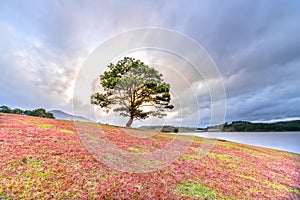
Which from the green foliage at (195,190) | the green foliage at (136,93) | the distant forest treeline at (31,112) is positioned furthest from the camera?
the distant forest treeline at (31,112)

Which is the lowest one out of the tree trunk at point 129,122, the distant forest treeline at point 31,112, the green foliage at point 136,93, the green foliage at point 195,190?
the green foliage at point 195,190

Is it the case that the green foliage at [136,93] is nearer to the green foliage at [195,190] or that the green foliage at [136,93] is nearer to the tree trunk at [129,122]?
the tree trunk at [129,122]

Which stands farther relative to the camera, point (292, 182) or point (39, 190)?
point (292, 182)

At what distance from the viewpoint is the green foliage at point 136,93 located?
27906mm

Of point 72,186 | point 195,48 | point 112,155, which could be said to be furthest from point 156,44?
point 72,186

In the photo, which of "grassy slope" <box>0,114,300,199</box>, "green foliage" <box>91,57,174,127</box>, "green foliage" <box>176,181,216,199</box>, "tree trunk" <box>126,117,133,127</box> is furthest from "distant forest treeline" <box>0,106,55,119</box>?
"green foliage" <box>176,181,216,199</box>

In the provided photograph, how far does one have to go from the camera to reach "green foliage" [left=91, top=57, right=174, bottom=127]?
27.9 meters

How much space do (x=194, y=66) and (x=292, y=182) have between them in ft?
33.2

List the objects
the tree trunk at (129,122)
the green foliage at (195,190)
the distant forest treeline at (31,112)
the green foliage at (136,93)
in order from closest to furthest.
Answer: the green foliage at (195,190)
the green foliage at (136,93)
the tree trunk at (129,122)
the distant forest treeline at (31,112)

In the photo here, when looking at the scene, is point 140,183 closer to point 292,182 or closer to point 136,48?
point 136,48

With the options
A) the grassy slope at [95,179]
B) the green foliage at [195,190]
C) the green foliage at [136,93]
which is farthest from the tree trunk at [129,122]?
the green foliage at [195,190]

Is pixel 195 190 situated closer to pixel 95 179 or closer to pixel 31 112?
pixel 95 179

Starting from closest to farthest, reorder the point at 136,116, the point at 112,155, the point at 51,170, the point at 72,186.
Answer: the point at 72,186 < the point at 51,170 < the point at 112,155 < the point at 136,116

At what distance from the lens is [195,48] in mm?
8977
